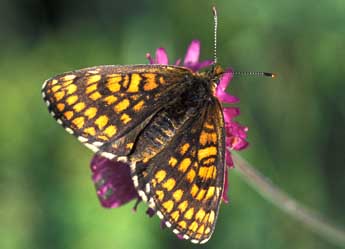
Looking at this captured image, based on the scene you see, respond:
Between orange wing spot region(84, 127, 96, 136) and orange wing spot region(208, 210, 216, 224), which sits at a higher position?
orange wing spot region(84, 127, 96, 136)

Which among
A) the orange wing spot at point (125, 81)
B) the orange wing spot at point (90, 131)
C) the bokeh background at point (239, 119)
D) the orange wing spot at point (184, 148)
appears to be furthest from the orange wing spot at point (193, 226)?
the bokeh background at point (239, 119)

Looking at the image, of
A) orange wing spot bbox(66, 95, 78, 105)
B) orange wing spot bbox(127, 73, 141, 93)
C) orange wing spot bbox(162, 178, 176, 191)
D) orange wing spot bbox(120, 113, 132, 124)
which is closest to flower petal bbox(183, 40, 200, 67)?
orange wing spot bbox(127, 73, 141, 93)

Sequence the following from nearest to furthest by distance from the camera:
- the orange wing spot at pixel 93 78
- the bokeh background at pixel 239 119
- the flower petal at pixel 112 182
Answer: the orange wing spot at pixel 93 78 → the flower petal at pixel 112 182 → the bokeh background at pixel 239 119

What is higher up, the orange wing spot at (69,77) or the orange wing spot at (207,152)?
the orange wing spot at (69,77)

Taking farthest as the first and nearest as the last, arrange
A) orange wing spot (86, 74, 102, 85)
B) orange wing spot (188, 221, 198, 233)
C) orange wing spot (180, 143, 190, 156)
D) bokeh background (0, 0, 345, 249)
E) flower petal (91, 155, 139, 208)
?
bokeh background (0, 0, 345, 249) < flower petal (91, 155, 139, 208) < orange wing spot (86, 74, 102, 85) < orange wing spot (180, 143, 190, 156) < orange wing spot (188, 221, 198, 233)

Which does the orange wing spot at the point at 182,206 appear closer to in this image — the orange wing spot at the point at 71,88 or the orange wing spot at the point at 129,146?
the orange wing spot at the point at 129,146

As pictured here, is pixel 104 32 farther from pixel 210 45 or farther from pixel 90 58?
pixel 210 45

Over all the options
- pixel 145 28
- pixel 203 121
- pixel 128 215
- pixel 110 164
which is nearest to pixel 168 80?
pixel 203 121

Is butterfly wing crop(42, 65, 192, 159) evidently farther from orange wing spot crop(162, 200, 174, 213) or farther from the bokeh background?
the bokeh background

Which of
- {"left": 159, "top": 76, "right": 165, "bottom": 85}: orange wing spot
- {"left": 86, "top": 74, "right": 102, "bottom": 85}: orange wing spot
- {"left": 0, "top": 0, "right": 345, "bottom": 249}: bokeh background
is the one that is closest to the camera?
{"left": 86, "top": 74, "right": 102, "bottom": 85}: orange wing spot
